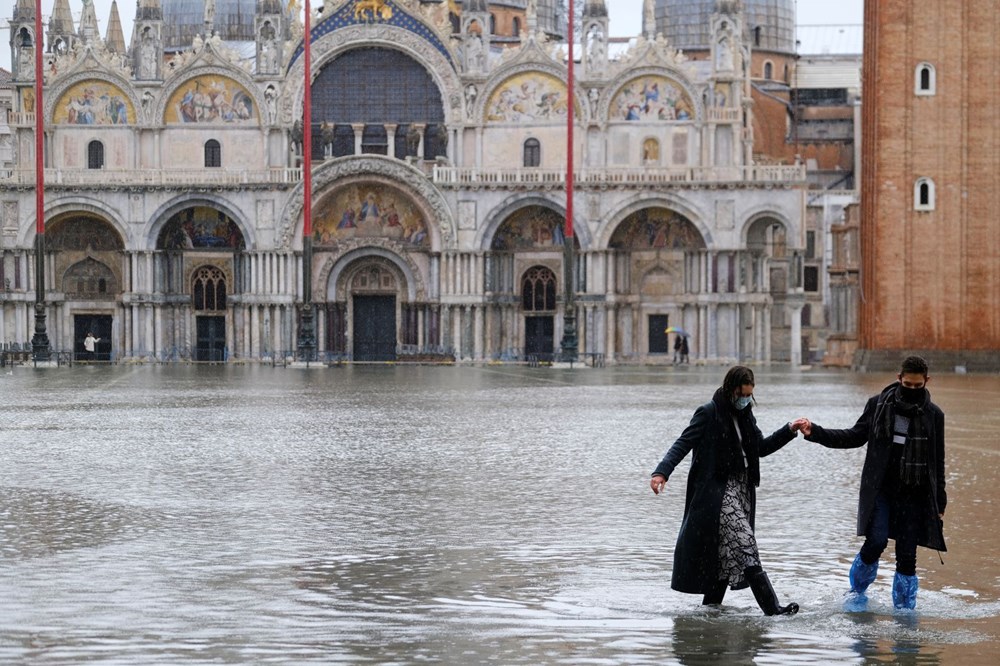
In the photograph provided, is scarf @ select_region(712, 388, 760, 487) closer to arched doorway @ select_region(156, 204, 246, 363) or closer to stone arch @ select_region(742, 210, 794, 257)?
stone arch @ select_region(742, 210, 794, 257)

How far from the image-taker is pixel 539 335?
7012 cm

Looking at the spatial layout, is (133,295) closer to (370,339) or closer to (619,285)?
(370,339)

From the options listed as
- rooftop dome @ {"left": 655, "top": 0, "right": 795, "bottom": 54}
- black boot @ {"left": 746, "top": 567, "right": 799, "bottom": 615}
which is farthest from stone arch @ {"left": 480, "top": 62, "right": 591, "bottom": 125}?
black boot @ {"left": 746, "top": 567, "right": 799, "bottom": 615}

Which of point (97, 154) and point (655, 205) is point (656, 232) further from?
point (97, 154)

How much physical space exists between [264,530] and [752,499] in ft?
15.5

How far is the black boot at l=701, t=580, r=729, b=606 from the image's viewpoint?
10711 mm

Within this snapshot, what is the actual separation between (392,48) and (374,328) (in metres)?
10.0

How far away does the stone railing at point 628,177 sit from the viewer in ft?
222

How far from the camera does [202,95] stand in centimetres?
7062

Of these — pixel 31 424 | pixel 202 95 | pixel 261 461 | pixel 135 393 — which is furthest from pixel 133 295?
pixel 261 461

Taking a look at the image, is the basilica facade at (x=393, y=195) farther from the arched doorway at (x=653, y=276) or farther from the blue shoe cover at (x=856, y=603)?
the blue shoe cover at (x=856, y=603)

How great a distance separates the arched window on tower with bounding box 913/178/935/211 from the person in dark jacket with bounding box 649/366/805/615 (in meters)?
46.3

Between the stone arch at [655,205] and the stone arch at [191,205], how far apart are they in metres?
12.2

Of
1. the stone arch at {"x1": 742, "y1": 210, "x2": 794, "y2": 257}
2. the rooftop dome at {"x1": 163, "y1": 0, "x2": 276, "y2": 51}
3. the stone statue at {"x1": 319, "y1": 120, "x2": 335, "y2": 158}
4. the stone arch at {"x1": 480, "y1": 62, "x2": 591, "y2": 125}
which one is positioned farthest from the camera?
Answer: the rooftop dome at {"x1": 163, "y1": 0, "x2": 276, "y2": 51}
